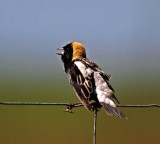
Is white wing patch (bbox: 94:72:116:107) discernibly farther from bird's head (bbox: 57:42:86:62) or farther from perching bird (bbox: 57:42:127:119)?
bird's head (bbox: 57:42:86:62)

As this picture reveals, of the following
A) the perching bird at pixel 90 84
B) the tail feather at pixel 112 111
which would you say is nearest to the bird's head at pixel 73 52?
the perching bird at pixel 90 84

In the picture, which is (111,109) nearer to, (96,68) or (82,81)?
(82,81)

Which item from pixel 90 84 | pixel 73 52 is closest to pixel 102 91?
pixel 90 84

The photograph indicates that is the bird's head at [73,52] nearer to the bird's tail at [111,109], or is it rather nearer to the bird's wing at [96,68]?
the bird's wing at [96,68]

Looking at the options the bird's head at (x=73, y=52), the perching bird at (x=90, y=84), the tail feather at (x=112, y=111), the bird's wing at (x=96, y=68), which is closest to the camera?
the tail feather at (x=112, y=111)

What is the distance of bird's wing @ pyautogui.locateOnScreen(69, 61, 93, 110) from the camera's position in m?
5.27

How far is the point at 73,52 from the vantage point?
629 centimetres

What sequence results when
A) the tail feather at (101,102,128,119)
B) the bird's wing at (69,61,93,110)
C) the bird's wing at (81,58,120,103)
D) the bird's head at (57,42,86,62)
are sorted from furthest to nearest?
the bird's head at (57,42,86,62)
the bird's wing at (81,58,120,103)
the bird's wing at (69,61,93,110)
the tail feather at (101,102,128,119)

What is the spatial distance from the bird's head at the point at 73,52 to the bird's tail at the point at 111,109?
1.05 meters

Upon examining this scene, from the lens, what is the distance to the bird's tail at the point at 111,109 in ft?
16.4

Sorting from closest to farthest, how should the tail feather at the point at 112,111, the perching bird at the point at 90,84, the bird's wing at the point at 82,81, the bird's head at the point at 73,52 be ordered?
the tail feather at the point at 112,111, the perching bird at the point at 90,84, the bird's wing at the point at 82,81, the bird's head at the point at 73,52

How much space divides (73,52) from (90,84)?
91 cm

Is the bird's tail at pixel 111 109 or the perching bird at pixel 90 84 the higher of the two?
the perching bird at pixel 90 84

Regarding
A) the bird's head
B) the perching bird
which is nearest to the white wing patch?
the perching bird
